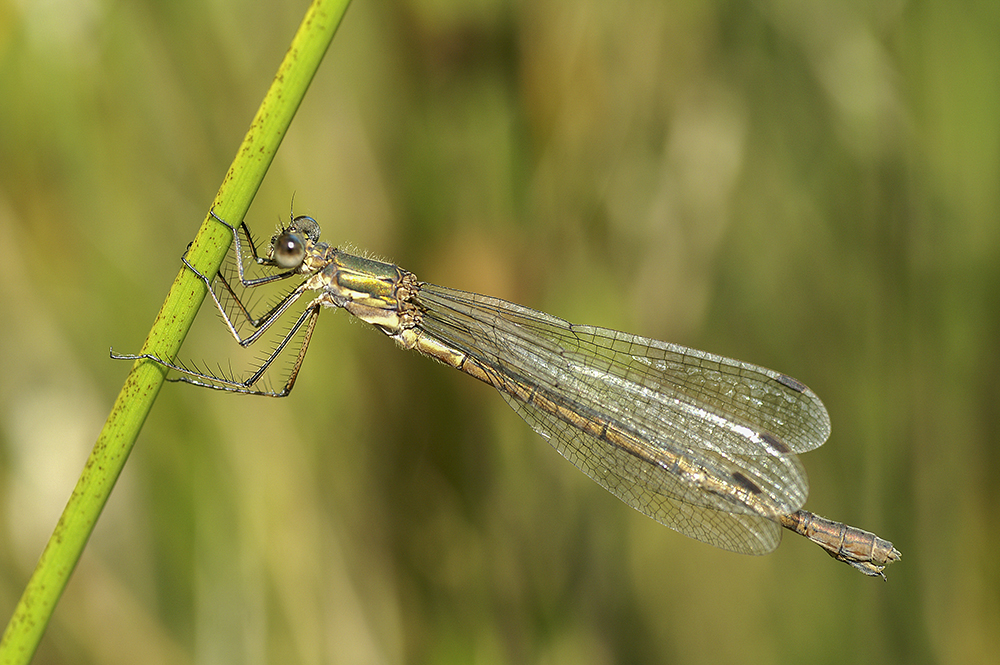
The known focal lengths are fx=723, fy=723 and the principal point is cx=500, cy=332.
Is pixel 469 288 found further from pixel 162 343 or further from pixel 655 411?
pixel 162 343

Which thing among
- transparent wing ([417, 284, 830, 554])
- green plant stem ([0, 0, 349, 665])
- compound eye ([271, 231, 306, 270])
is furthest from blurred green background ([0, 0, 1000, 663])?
green plant stem ([0, 0, 349, 665])

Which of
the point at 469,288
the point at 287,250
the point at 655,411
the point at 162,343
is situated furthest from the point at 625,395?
the point at 162,343

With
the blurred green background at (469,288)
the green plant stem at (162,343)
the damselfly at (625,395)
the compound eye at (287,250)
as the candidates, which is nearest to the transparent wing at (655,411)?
the damselfly at (625,395)

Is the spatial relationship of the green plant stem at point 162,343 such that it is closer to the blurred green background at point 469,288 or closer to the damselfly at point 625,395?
the damselfly at point 625,395

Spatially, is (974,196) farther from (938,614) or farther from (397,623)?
(397,623)

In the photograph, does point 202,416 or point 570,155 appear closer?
point 202,416

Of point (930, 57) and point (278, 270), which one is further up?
point (930, 57)

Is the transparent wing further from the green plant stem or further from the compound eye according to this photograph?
the green plant stem

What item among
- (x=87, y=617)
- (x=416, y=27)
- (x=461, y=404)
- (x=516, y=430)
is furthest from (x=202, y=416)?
(x=416, y=27)
